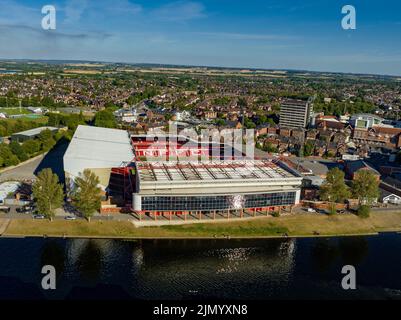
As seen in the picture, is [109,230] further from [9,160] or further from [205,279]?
[9,160]

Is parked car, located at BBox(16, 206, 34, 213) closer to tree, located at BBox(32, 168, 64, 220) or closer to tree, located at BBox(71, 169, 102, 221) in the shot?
tree, located at BBox(32, 168, 64, 220)

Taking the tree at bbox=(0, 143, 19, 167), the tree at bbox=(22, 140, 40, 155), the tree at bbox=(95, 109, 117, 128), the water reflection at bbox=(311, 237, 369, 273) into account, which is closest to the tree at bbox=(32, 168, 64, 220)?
the tree at bbox=(0, 143, 19, 167)

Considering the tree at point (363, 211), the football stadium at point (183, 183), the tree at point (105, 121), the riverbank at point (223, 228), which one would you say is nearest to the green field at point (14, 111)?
the tree at point (105, 121)

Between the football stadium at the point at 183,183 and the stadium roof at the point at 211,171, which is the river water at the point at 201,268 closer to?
the football stadium at the point at 183,183

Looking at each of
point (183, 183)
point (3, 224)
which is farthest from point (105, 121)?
point (183, 183)

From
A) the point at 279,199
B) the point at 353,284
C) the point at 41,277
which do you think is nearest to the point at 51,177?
the point at 41,277

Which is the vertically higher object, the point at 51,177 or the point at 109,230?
the point at 51,177

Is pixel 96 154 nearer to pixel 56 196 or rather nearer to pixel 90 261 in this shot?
pixel 56 196
